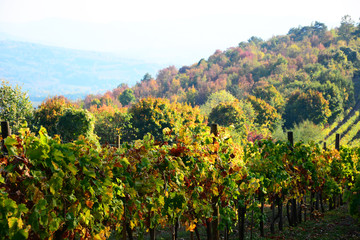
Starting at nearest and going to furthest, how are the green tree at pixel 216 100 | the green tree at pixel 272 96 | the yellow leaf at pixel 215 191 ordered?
1. the yellow leaf at pixel 215 191
2. the green tree at pixel 216 100
3. the green tree at pixel 272 96

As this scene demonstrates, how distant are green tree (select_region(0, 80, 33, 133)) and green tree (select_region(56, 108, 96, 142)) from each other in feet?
11.2

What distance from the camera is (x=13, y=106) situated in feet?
87.4

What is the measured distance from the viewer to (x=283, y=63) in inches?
3332

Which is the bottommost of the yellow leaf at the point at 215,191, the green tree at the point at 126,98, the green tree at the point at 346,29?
the yellow leaf at the point at 215,191

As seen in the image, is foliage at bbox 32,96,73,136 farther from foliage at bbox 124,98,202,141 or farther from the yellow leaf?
the yellow leaf

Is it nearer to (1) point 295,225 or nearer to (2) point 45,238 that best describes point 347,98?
(1) point 295,225

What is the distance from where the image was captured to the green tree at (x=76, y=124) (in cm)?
2481

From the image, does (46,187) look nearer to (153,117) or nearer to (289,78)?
(153,117)

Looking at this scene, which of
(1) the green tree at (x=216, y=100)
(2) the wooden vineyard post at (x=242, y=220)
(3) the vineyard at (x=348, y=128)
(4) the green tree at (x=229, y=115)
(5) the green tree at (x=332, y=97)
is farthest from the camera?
(5) the green tree at (x=332, y=97)

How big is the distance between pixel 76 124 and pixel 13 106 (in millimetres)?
5716

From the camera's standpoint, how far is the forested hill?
54969mm

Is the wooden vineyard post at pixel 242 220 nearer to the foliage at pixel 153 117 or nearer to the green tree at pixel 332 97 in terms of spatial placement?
→ the foliage at pixel 153 117

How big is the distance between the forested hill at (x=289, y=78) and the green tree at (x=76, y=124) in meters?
37.3

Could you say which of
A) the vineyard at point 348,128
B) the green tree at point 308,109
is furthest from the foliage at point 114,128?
the green tree at point 308,109
